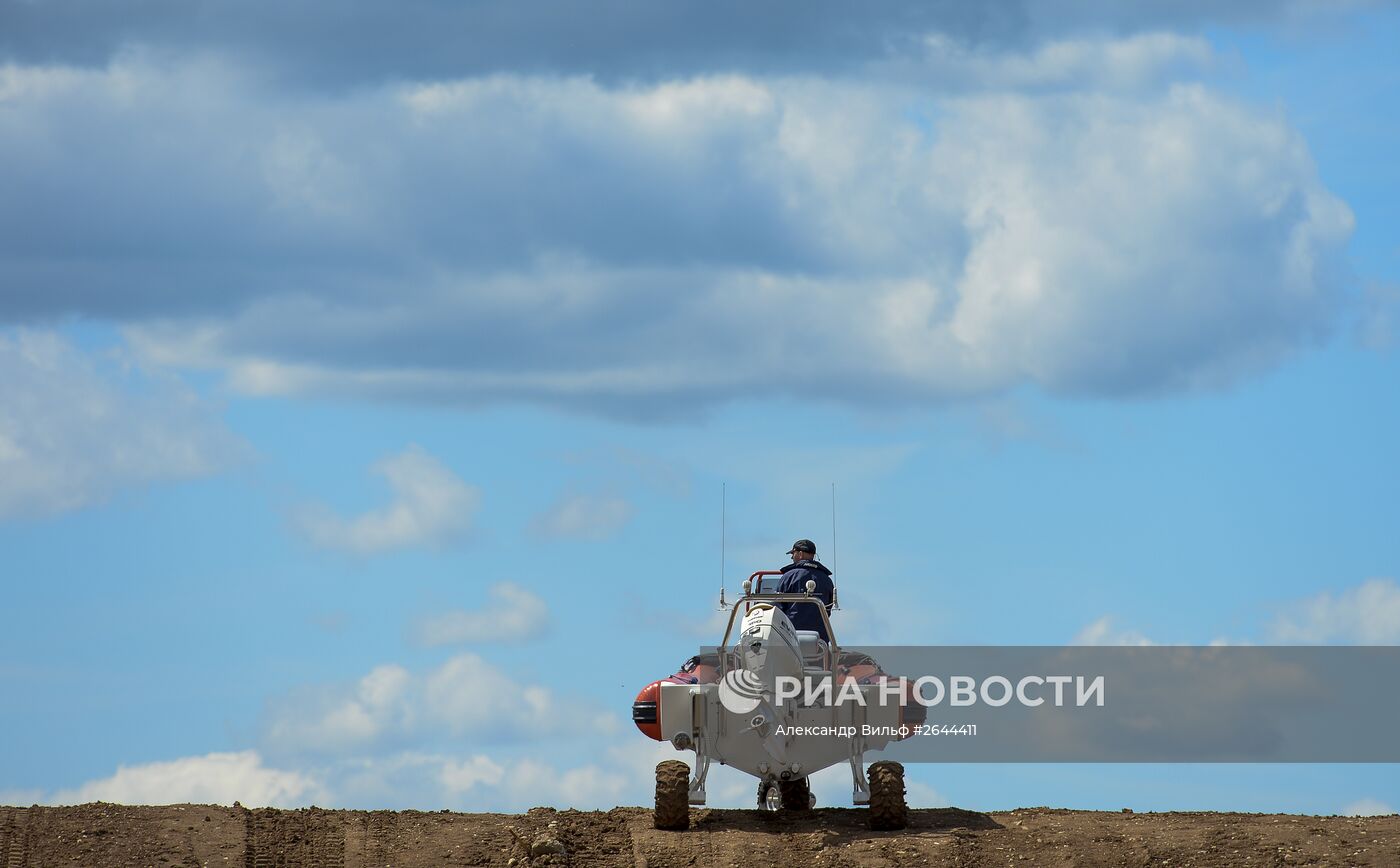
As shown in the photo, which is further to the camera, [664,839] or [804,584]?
[804,584]

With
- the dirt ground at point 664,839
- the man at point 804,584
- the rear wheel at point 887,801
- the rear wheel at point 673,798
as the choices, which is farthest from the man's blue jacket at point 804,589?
the rear wheel at point 673,798

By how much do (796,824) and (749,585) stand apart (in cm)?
330

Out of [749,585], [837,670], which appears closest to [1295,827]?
[837,670]

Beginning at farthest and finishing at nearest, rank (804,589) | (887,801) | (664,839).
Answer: (804,589) → (887,801) → (664,839)

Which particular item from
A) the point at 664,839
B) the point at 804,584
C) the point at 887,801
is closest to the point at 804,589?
the point at 804,584

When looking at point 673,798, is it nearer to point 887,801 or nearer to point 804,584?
→ point 887,801

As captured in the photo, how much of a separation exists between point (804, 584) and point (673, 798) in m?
3.97

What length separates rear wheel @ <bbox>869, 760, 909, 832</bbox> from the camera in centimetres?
2441

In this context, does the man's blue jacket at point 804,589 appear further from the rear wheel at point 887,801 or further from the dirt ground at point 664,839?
the dirt ground at point 664,839

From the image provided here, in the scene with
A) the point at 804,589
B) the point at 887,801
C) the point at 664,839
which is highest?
the point at 804,589

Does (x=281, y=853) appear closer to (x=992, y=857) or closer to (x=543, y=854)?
(x=543, y=854)

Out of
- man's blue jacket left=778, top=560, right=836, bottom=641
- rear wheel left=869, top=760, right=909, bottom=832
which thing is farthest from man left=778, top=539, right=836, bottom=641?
rear wheel left=869, top=760, right=909, bottom=832

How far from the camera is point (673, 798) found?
24453 millimetres

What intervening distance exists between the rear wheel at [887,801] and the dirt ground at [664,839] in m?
0.25
